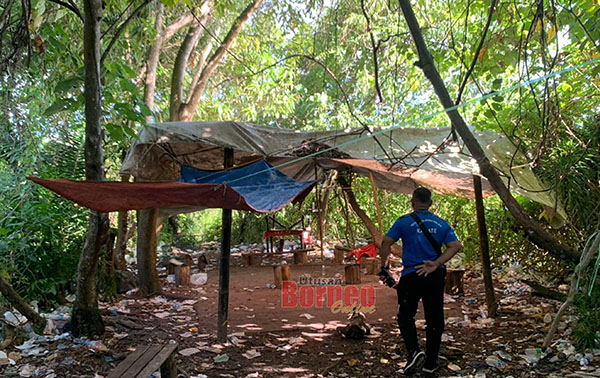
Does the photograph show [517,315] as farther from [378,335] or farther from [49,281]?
[49,281]

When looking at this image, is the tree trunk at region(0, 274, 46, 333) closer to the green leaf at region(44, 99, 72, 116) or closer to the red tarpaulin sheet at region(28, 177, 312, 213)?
the red tarpaulin sheet at region(28, 177, 312, 213)

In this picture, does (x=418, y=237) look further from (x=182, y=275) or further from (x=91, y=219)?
(x=182, y=275)

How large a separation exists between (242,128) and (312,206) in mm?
5431

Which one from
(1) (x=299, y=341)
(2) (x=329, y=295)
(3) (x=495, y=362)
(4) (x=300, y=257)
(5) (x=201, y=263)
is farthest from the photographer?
(4) (x=300, y=257)

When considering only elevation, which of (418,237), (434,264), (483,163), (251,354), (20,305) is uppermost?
(483,163)

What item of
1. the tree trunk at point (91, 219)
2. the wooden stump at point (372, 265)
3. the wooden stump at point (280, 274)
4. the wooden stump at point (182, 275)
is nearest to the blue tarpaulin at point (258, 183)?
the tree trunk at point (91, 219)

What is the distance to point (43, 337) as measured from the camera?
3.51 m

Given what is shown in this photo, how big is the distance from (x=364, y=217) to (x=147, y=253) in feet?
8.89

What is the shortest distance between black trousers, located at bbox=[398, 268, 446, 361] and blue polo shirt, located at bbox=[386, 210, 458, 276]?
0.09 m

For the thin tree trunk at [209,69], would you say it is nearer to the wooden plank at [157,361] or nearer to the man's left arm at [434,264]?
the wooden plank at [157,361]

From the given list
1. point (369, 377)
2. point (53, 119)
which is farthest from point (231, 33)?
point (369, 377)

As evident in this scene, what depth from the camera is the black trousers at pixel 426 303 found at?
3061mm

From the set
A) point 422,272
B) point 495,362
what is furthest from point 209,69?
point 495,362

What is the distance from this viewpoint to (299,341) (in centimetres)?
402
